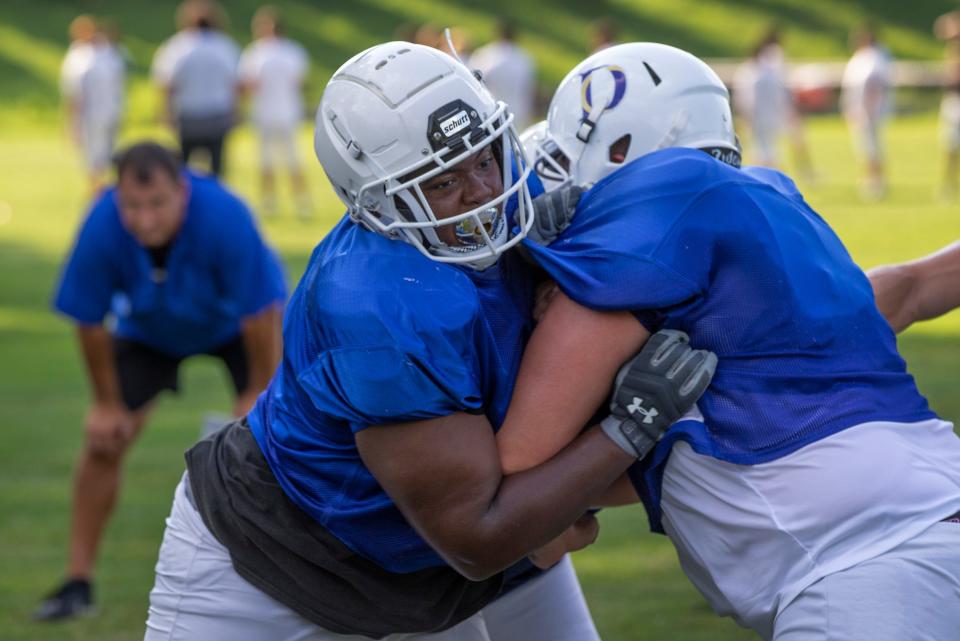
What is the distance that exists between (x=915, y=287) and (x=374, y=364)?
1528 millimetres

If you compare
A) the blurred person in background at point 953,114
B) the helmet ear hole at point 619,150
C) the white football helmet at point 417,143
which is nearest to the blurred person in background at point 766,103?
the blurred person in background at point 953,114

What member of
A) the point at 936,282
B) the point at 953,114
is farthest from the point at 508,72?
the point at 936,282

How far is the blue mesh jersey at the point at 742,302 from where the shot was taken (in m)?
2.84

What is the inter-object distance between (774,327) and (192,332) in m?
3.94

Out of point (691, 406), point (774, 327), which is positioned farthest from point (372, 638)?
point (774, 327)

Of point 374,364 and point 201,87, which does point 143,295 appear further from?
point 201,87

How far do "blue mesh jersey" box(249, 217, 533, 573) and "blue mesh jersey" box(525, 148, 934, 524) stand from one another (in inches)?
8.7

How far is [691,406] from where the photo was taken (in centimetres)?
284

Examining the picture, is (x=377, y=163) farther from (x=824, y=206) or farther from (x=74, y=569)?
(x=824, y=206)

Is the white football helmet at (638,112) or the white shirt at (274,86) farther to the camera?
the white shirt at (274,86)

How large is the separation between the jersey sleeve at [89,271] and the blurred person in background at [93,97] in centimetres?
1356

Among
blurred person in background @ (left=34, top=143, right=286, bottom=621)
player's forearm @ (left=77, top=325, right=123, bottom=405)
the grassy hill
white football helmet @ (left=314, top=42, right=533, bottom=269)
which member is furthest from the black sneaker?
the grassy hill

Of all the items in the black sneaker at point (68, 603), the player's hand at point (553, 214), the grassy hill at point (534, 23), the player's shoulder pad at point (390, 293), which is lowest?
the grassy hill at point (534, 23)

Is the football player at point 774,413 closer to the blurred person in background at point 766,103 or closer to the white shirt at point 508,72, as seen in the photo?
the white shirt at point 508,72
